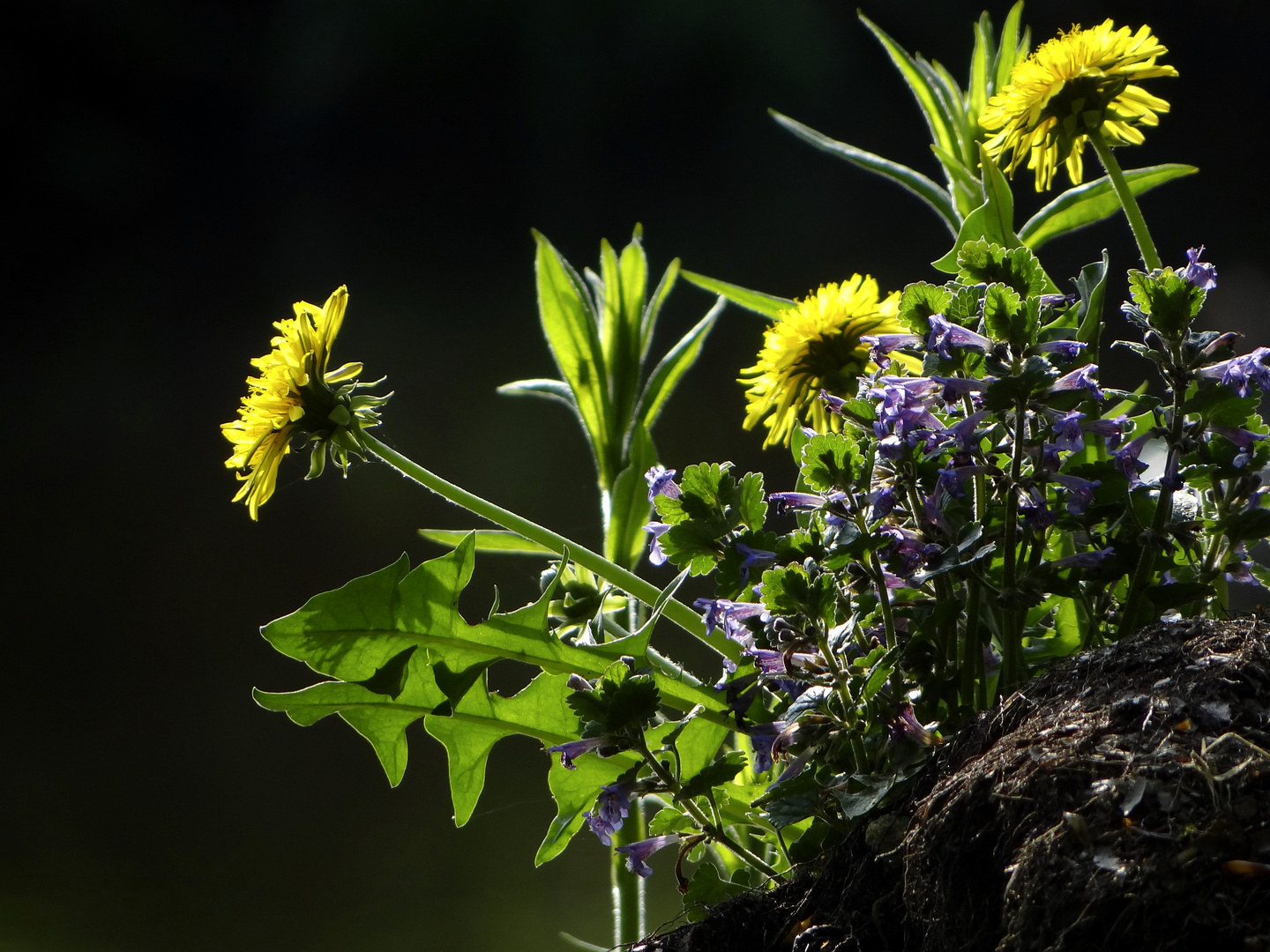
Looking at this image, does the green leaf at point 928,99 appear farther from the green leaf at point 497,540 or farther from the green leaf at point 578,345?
the green leaf at point 497,540

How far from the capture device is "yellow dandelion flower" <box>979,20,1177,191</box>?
0.44 m

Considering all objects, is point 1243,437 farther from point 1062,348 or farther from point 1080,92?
point 1080,92

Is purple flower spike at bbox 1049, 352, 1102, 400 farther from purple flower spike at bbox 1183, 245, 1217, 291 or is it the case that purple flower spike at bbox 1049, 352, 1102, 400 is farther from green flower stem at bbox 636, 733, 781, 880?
green flower stem at bbox 636, 733, 781, 880

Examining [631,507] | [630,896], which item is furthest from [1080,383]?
[630,896]

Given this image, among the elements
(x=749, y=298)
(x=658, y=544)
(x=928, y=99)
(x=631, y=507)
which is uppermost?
(x=928, y=99)

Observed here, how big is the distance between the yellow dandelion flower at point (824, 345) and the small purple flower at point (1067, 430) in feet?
0.48

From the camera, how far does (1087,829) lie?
23 cm

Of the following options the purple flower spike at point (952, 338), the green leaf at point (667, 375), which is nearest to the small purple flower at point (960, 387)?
Result: the purple flower spike at point (952, 338)

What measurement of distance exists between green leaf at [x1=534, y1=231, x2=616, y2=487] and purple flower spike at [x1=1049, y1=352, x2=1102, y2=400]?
367mm

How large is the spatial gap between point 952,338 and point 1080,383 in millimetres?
49

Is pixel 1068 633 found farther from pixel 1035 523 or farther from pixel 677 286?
pixel 677 286

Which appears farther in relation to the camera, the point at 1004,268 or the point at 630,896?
the point at 630,896

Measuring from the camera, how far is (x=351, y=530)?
1.28 meters

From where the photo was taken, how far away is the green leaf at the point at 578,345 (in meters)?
0.64
